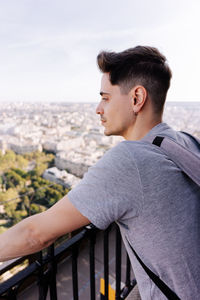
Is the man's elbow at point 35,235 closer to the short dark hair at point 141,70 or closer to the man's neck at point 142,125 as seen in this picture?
the man's neck at point 142,125

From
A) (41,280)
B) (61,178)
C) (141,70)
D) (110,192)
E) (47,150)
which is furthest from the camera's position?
(47,150)

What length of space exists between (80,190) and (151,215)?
175 millimetres

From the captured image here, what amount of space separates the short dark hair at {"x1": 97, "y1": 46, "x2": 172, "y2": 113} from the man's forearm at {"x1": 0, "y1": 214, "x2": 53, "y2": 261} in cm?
54

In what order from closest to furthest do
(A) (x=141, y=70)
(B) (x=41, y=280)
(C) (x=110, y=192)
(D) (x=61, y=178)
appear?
1. (C) (x=110, y=192)
2. (B) (x=41, y=280)
3. (A) (x=141, y=70)
4. (D) (x=61, y=178)

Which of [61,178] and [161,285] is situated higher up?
[161,285]

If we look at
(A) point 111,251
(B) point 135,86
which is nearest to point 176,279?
(B) point 135,86

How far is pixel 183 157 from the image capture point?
51cm

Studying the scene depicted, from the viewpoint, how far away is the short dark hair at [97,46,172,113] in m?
0.74

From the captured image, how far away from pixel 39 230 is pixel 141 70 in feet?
2.08

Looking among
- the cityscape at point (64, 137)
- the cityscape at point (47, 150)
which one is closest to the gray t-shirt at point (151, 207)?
the cityscape at point (47, 150)

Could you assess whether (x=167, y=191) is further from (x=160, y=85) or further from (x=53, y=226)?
(x=160, y=85)

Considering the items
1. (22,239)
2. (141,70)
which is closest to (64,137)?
(141,70)

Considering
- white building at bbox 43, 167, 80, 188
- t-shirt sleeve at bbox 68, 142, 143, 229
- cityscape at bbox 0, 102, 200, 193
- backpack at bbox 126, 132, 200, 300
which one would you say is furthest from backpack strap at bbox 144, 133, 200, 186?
white building at bbox 43, 167, 80, 188

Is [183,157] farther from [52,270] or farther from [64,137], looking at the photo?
[64,137]
